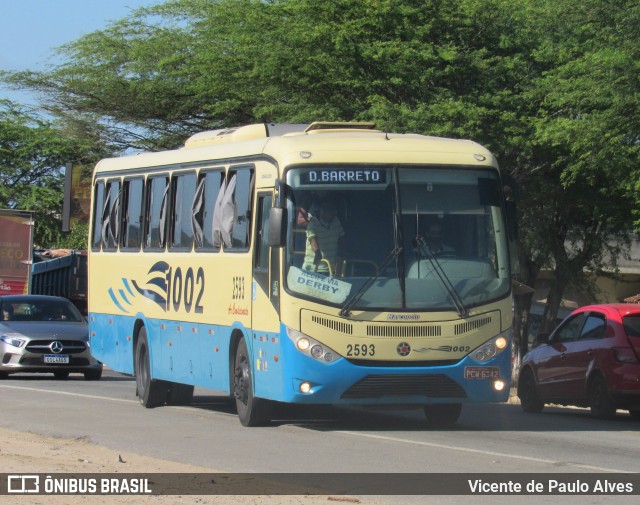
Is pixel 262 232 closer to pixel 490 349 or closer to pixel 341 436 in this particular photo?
pixel 341 436

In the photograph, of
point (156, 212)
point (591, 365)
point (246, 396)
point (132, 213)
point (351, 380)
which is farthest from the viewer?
point (132, 213)

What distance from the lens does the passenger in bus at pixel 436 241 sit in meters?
13.4

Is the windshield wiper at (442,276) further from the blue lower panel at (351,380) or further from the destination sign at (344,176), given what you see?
the destination sign at (344,176)

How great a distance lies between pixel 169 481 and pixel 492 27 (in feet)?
65.9

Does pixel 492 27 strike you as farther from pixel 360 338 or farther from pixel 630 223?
pixel 360 338

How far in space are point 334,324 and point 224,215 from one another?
8.73 feet

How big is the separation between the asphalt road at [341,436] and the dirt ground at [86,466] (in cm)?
39

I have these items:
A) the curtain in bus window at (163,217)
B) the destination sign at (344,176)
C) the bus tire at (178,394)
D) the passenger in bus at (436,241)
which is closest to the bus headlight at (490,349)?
the passenger in bus at (436,241)

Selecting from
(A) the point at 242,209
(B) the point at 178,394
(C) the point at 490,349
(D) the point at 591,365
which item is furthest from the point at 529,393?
(A) the point at 242,209

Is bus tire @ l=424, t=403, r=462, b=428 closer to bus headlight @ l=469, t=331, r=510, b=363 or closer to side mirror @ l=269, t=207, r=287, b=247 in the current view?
bus headlight @ l=469, t=331, r=510, b=363

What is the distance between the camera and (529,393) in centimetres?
1920

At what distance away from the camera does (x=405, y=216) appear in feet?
44.0

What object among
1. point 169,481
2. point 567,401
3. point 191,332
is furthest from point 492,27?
point 169,481

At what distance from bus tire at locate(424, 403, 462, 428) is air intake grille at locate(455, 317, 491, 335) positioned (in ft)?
5.62
